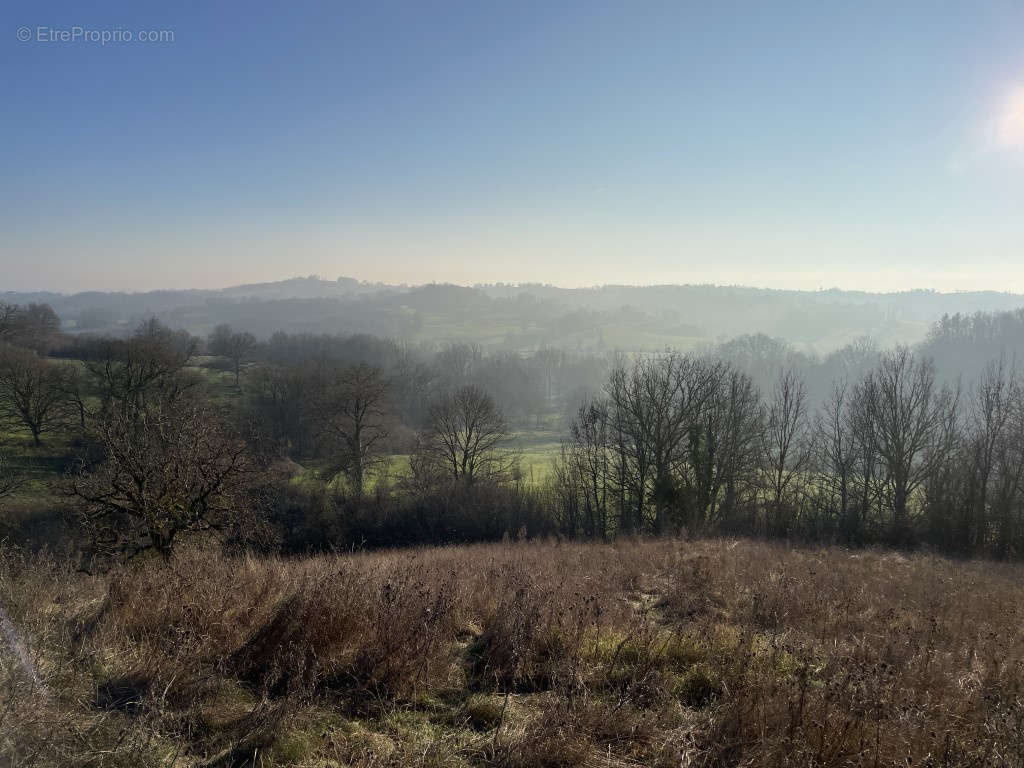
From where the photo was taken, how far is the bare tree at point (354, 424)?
36844mm

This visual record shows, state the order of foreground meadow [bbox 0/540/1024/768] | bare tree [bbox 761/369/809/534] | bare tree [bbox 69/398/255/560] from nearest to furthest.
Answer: foreground meadow [bbox 0/540/1024/768] → bare tree [bbox 69/398/255/560] → bare tree [bbox 761/369/809/534]

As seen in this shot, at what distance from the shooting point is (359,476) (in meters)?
36.0

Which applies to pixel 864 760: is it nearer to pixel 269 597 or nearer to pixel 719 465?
pixel 269 597

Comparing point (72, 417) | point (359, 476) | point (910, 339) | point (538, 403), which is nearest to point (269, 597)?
point (359, 476)

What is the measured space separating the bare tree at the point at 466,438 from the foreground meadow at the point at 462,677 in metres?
31.5

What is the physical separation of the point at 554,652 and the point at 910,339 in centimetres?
20002

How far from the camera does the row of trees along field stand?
38.0ft

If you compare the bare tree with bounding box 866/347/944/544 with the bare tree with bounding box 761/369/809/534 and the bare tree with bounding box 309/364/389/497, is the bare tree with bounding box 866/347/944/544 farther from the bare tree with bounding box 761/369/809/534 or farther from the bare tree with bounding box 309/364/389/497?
the bare tree with bounding box 309/364/389/497

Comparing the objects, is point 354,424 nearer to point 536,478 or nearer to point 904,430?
point 536,478

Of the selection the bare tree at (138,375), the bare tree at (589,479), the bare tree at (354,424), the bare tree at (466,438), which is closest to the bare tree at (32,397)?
the bare tree at (138,375)

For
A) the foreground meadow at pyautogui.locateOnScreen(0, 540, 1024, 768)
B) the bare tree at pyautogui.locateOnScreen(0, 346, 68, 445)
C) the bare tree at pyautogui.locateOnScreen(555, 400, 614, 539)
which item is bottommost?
the bare tree at pyautogui.locateOnScreen(555, 400, 614, 539)

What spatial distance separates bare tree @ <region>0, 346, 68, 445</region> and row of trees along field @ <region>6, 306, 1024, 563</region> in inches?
5.0

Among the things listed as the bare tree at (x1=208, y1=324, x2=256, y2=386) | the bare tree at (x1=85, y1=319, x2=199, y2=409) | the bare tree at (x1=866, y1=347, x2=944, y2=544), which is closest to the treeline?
the bare tree at (x1=866, y1=347, x2=944, y2=544)

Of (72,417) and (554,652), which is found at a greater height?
(554,652)
